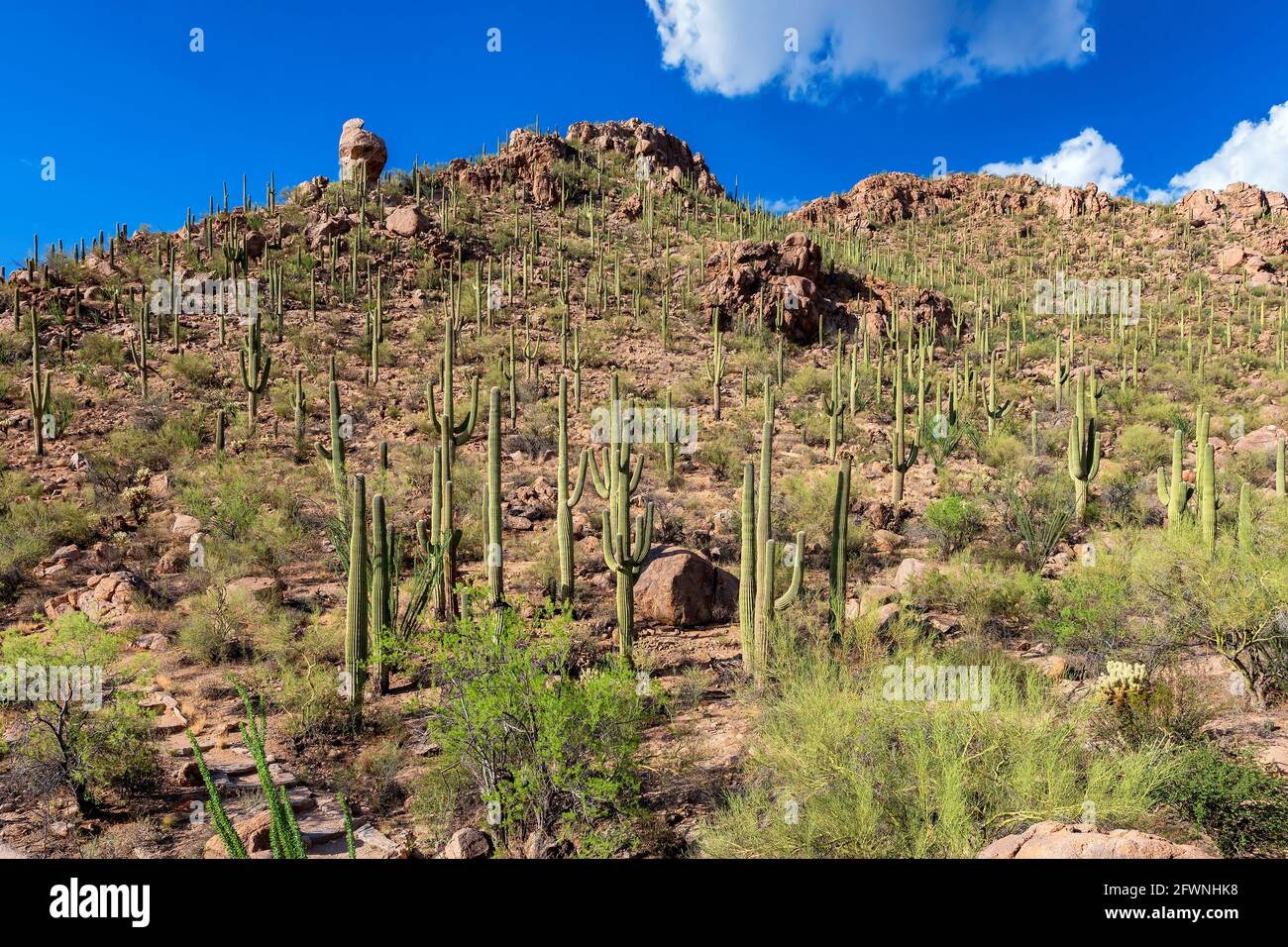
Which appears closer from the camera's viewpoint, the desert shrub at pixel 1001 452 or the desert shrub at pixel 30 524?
the desert shrub at pixel 30 524

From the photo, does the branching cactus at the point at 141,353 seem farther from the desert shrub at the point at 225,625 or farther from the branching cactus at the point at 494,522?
the branching cactus at the point at 494,522

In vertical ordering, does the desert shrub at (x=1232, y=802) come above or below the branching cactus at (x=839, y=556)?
below

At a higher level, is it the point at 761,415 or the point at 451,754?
the point at 761,415

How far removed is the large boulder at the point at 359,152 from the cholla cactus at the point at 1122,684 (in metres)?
35.5

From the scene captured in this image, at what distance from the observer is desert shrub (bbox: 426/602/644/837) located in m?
4.93

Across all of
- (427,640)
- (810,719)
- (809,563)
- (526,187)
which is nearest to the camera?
(810,719)

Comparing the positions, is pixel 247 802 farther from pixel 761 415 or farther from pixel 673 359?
pixel 673 359

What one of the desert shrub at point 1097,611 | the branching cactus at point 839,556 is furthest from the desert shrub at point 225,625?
the desert shrub at point 1097,611

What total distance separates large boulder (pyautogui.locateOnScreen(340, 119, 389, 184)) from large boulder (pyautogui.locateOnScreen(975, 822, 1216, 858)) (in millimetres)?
36229

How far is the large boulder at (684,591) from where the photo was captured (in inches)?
363

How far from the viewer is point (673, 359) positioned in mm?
22219

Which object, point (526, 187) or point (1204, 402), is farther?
point (526, 187)
